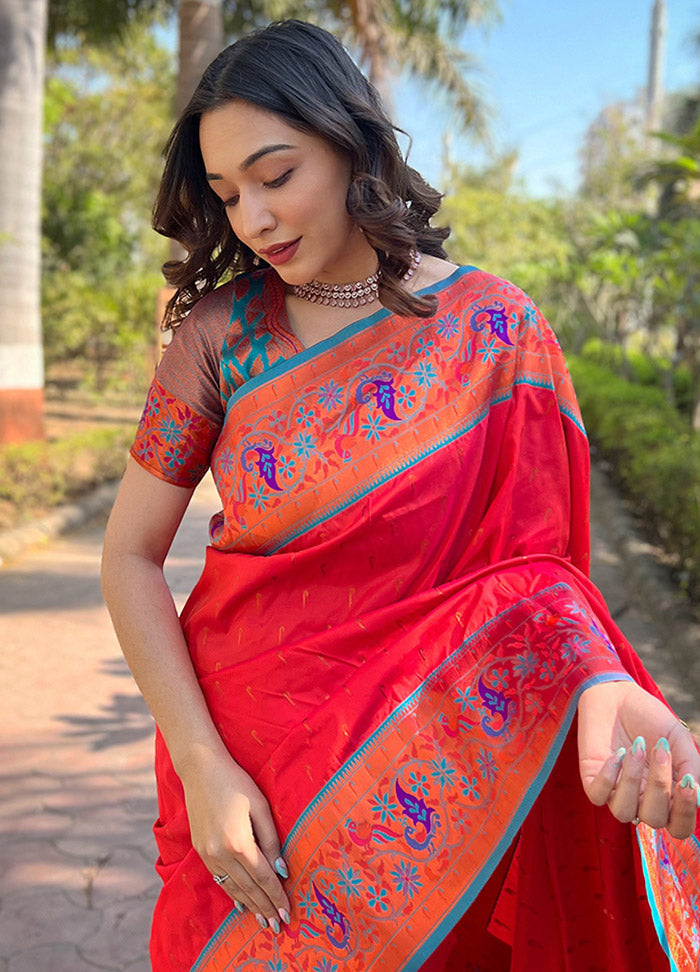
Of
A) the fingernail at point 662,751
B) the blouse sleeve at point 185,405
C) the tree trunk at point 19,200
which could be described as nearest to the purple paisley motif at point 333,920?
the fingernail at point 662,751

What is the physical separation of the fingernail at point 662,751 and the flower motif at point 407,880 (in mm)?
361

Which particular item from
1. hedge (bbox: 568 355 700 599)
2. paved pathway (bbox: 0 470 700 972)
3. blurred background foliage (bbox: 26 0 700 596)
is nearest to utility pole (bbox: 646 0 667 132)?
blurred background foliage (bbox: 26 0 700 596)

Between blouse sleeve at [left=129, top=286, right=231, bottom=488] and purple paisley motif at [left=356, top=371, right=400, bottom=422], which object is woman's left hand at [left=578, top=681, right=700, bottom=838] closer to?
purple paisley motif at [left=356, top=371, right=400, bottom=422]

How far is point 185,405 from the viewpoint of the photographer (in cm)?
137

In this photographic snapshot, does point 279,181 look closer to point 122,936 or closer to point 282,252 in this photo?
point 282,252

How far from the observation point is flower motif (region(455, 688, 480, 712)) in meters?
1.20

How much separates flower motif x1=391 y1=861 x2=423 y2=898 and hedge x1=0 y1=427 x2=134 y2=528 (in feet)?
19.5

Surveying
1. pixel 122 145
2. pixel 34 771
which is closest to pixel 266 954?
pixel 34 771

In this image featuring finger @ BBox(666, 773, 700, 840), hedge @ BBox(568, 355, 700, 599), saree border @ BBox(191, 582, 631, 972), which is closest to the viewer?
finger @ BBox(666, 773, 700, 840)

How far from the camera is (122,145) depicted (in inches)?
663

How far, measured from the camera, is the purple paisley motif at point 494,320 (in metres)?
1.34

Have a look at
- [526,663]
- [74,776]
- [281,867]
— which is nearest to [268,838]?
[281,867]

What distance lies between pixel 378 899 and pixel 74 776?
101 inches

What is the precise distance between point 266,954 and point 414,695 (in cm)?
37
